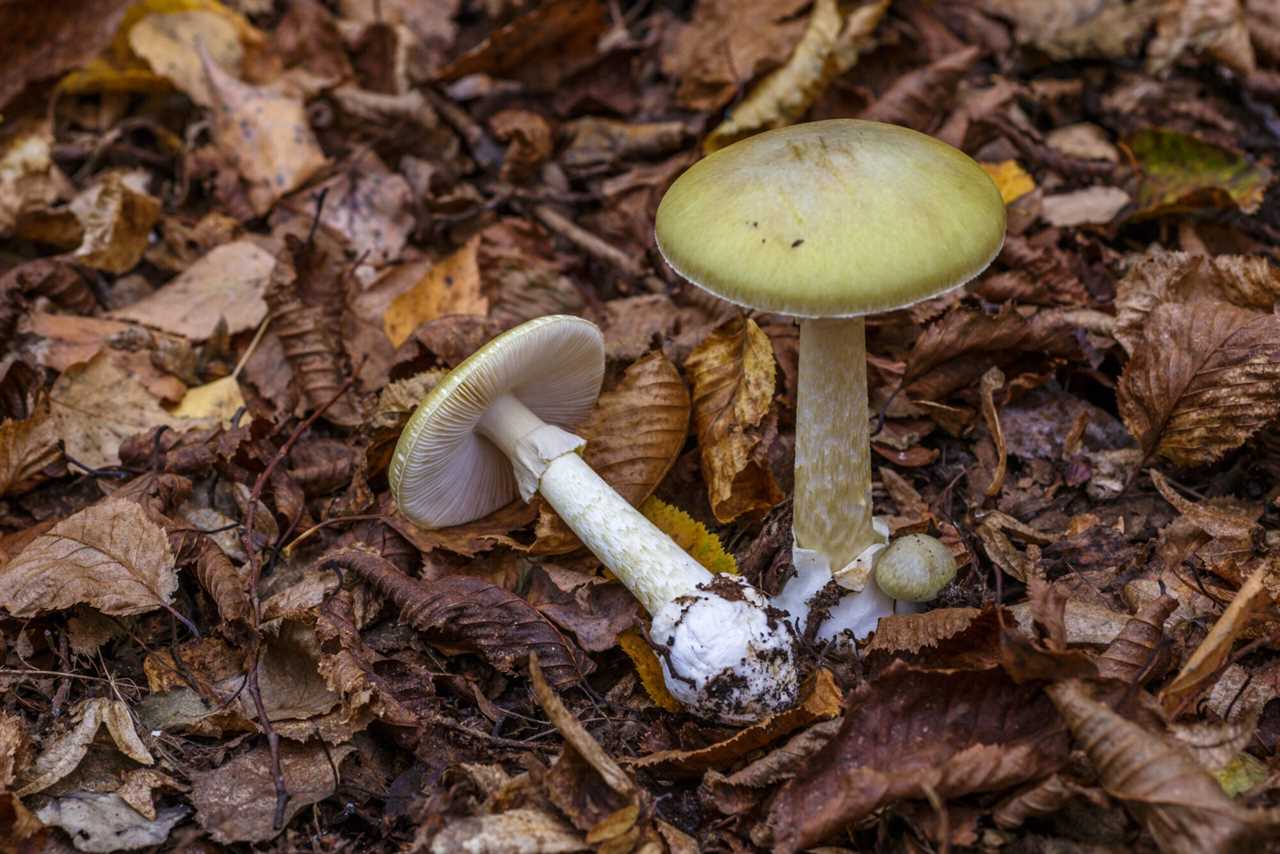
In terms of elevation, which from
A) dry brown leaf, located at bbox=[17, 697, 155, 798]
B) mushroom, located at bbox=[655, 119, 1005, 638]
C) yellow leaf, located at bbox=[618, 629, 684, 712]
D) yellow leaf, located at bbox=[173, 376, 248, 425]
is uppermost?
mushroom, located at bbox=[655, 119, 1005, 638]

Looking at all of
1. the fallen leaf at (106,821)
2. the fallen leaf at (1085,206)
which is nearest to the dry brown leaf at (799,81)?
the fallen leaf at (1085,206)

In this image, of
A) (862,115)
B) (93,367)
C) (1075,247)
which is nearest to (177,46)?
(93,367)

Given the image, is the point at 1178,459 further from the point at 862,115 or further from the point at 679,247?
the point at 862,115

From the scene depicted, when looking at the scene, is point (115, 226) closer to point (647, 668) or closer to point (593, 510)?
point (593, 510)

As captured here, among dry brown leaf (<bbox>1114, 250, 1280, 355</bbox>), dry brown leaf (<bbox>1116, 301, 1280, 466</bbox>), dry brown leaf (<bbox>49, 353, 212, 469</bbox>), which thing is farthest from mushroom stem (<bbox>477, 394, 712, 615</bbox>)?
dry brown leaf (<bbox>1114, 250, 1280, 355</bbox>)

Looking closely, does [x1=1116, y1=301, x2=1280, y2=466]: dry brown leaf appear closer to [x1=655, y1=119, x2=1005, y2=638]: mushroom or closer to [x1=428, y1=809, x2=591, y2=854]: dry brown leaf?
[x1=655, y1=119, x2=1005, y2=638]: mushroom

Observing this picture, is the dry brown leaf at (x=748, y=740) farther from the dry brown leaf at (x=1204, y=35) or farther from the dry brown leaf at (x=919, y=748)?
the dry brown leaf at (x=1204, y=35)
